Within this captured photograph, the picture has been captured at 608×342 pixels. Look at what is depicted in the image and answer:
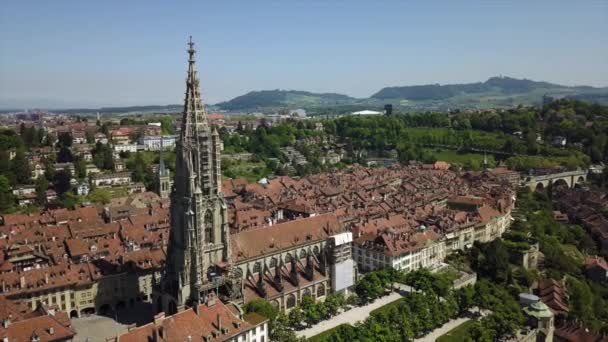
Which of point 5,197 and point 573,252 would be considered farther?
point 5,197

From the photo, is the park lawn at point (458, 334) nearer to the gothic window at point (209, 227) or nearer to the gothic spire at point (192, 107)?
the gothic window at point (209, 227)

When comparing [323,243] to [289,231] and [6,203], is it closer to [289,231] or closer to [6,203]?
[289,231]

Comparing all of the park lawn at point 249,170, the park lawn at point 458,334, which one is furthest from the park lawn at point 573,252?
the park lawn at point 249,170

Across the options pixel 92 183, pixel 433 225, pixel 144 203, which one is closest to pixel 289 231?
pixel 433 225

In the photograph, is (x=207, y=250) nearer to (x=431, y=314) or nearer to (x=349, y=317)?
(x=349, y=317)

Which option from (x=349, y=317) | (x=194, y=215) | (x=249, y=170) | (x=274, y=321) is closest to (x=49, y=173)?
(x=249, y=170)

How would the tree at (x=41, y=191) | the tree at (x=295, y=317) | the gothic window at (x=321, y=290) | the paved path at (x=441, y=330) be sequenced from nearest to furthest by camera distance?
1. the tree at (x=295, y=317)
2. the paved path at (x=441, y=330)
3. the gothic window at (x=321, y=290)
4. the tree at (x=41, y=191)
